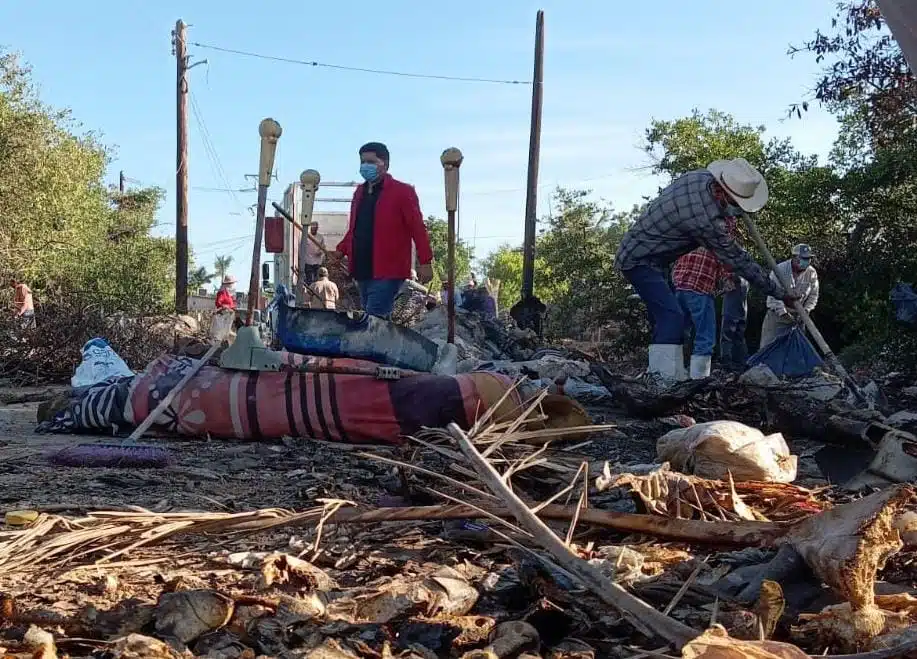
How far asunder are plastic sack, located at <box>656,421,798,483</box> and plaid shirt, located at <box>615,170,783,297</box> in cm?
311

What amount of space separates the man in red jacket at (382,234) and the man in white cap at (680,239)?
5.29 feet

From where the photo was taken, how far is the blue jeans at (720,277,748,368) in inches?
368

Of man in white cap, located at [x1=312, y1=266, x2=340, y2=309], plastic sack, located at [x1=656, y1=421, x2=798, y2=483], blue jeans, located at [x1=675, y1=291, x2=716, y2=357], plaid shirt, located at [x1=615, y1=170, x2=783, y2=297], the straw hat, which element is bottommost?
plastic sack, located at [x1=656, y1=421, x2=798, y2=483]

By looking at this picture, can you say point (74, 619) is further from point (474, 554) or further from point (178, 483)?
point (178, 483)

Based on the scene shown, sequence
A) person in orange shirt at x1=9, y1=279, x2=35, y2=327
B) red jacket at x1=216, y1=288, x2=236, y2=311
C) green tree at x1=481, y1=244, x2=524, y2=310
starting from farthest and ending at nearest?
green tree at x1=481, y1=244, x2=524, y2=310 < red jacket at x1=216, y1=288, x2=236, y2=311 < person in orange shirt at x1=9, y1=279, x2=35, y2=327

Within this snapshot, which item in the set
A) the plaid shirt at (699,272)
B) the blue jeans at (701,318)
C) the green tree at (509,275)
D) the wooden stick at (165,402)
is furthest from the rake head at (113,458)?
the green tree at (509,275)

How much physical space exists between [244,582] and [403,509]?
1.81 ft

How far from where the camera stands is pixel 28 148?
18.4m

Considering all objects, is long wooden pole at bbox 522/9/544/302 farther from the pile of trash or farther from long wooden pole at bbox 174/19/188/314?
the pile of trash

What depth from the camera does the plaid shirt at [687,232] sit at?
644 cm

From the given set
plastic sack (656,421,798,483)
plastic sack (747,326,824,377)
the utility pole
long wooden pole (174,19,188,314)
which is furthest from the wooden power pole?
plastic sack (656,421,798,483)

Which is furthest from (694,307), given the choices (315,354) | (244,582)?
(244,582)

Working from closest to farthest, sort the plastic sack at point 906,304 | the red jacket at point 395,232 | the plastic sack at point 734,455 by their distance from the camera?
the plastic sack at point 734,455, the red jacket at point 395,232, the plastic sack at point 906,304

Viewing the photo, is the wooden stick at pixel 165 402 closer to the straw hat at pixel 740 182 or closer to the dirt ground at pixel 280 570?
the dirt ground at pixel 280 570
